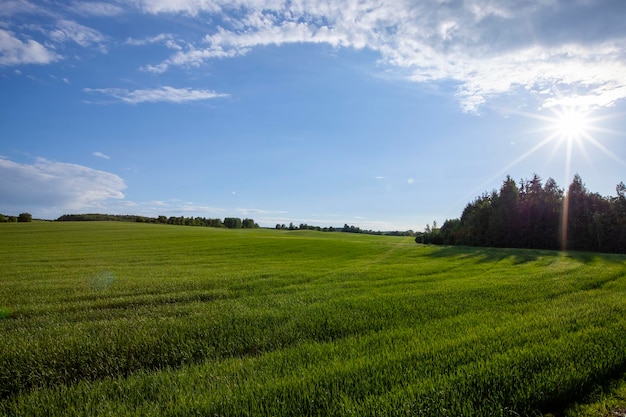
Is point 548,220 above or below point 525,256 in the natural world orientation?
above

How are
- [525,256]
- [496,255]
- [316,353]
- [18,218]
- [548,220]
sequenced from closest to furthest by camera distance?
[316,353], [525,256], [496,255], [548,220], [18,218]

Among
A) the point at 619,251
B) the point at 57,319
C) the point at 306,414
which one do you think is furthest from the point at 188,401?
the point at 619,251

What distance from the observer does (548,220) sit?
6094 cm

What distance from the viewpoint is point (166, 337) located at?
8195 mm

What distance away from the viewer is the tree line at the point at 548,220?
5400 cm

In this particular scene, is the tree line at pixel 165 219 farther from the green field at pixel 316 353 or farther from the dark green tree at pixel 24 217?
the green field at pixel 316 353

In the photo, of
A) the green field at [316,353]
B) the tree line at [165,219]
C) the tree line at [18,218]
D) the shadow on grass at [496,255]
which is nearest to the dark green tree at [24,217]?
the tree line at [18,218]

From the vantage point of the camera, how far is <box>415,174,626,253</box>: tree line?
177 feet

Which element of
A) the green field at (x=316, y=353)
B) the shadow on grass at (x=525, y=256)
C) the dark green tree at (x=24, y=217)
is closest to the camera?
the green field at (x=316, y=353)

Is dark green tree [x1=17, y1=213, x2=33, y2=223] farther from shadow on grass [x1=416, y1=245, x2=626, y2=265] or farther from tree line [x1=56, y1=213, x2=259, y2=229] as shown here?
shadow on grass [x1=416, y1=245, x2=626, y2=265]

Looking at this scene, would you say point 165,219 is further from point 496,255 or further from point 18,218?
point 496,255

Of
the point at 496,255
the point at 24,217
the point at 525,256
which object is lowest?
the point at 496,255

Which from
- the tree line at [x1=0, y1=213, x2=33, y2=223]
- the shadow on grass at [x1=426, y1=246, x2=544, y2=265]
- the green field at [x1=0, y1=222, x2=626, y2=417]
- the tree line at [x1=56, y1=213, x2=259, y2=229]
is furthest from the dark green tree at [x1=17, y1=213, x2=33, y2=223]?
the shadow on grass at [x1=426, y1=246, x2=544, y2=265]

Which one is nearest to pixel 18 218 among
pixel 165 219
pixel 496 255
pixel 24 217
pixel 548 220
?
pixel 24 217
